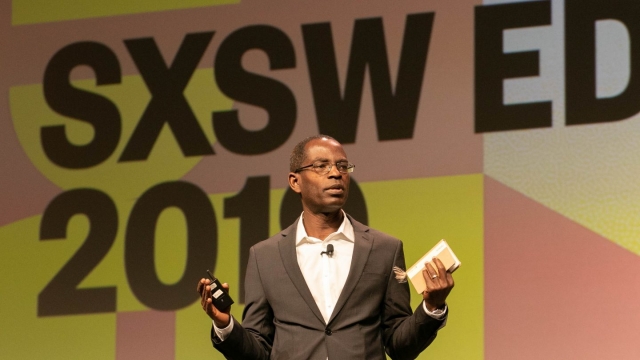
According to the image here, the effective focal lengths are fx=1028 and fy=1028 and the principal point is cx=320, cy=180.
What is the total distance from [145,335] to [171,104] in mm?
1143

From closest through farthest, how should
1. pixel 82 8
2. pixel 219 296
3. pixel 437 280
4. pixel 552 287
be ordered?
1. pixel 437 280
2. pixel 219 296
3. pixel 552 287
4. pixel 82 8

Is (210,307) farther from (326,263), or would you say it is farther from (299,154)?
(299,154)

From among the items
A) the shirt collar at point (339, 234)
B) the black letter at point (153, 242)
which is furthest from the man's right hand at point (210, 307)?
the black letter at point (153, 242)

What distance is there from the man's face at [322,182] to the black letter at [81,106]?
194 centimetres

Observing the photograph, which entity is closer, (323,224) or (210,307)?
(210,307)

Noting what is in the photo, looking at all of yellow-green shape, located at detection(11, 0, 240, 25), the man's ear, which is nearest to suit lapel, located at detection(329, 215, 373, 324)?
the man's ear

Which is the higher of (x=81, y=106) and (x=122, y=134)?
(x=81, y=106)

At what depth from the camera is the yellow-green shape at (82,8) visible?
5.24m

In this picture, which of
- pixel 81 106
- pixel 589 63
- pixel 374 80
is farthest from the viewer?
pixel 81 106

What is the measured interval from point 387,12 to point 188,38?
3.37 ft

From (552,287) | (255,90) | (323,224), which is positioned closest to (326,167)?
(323,224)

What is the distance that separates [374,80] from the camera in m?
4.84

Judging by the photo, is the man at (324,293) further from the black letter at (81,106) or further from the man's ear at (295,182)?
the black letter at (81,106)

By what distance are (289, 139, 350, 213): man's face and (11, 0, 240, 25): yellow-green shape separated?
74.0 inches
